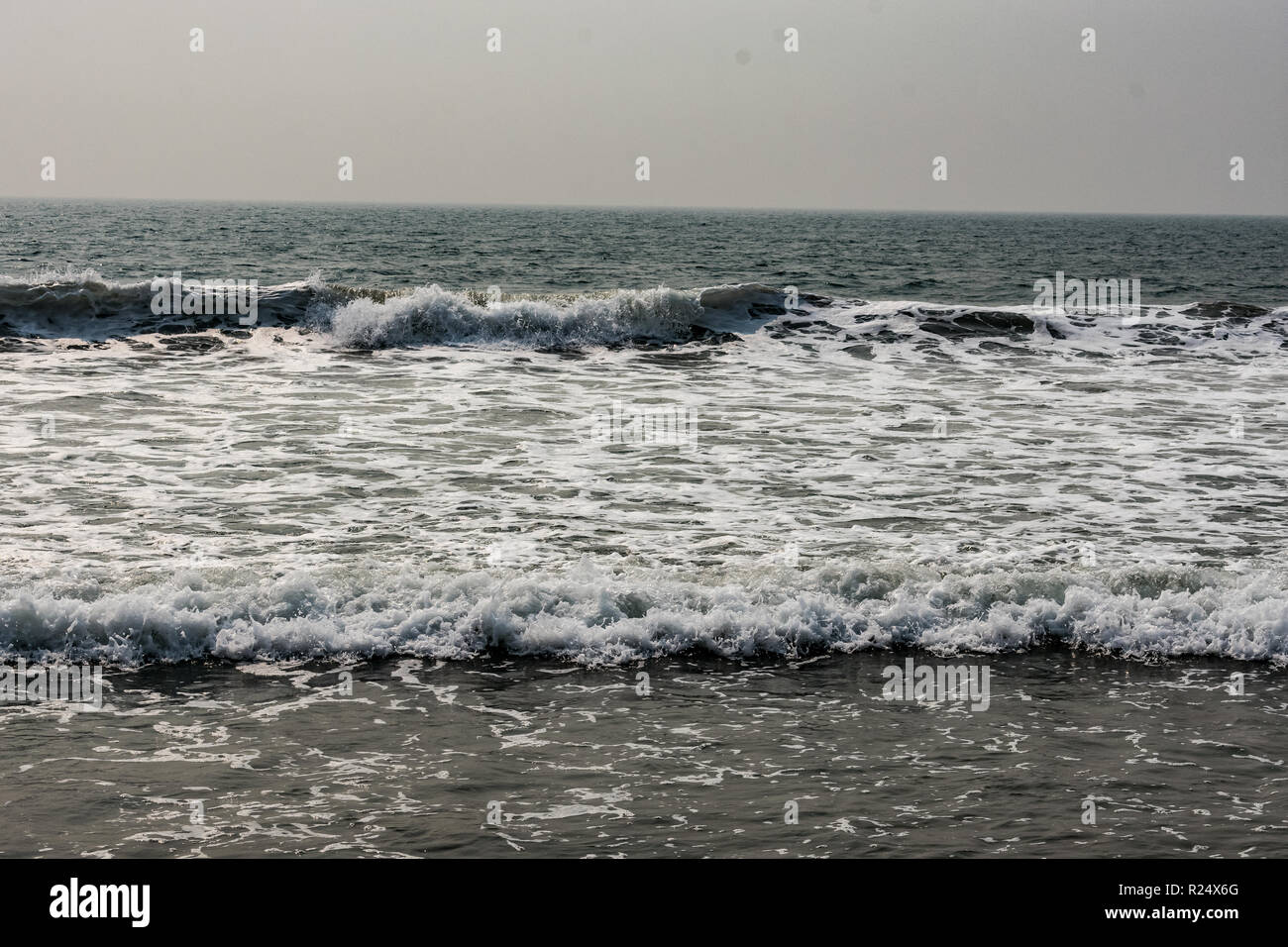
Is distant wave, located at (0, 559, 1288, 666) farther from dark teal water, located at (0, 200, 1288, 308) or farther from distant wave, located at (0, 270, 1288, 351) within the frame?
dark teal water, located at (0, 200, 1288, 308)

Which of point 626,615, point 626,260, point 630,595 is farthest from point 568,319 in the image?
point 626,260

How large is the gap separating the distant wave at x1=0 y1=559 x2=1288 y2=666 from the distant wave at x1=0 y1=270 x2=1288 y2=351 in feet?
41.4

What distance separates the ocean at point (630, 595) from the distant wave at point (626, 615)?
3 cm

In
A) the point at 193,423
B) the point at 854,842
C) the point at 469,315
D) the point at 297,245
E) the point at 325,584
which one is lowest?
the point at 854,842

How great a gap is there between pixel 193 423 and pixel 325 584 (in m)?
6.51

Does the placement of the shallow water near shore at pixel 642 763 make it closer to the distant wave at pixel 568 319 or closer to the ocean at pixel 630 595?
the ocean at pixel 630 595

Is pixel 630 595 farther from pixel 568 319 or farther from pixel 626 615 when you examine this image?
pixel 568 319

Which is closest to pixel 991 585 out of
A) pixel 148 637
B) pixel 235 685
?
pixel 235 685

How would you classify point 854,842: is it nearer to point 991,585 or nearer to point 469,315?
point 991,585

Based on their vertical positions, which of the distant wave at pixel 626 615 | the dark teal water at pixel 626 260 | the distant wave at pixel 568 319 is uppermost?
the dark teal water at pixel 626 260

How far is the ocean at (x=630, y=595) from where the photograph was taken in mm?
5777

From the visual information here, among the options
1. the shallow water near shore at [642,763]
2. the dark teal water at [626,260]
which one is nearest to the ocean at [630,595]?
the shallow water near shore at [642,763]

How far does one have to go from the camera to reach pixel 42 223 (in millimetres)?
73938

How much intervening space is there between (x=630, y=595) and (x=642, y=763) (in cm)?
250
